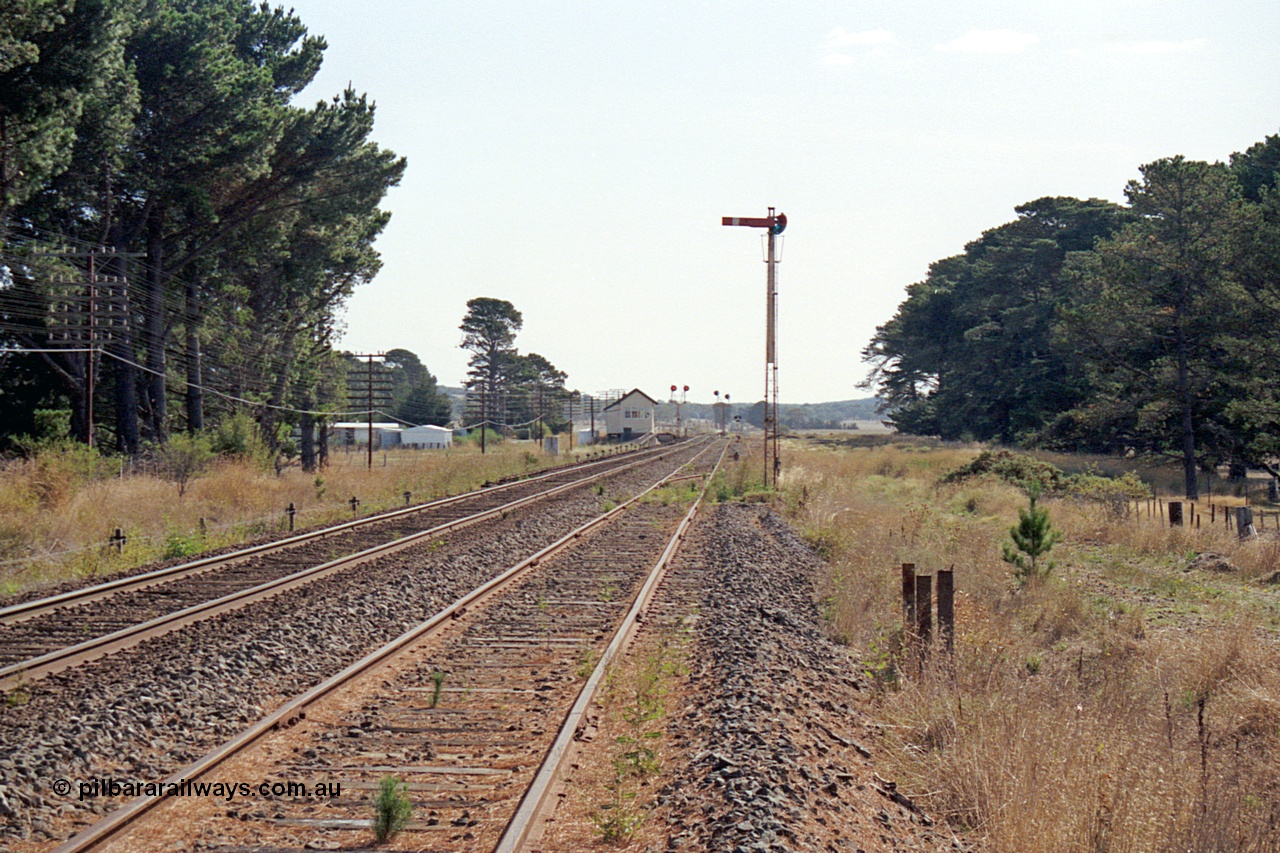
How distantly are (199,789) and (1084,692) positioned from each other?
24.1ft

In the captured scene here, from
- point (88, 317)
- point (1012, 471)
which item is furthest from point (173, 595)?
point (1012, 471)

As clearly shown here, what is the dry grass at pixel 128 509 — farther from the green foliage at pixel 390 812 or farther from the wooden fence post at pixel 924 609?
the wooden fence post at pixel 924 609

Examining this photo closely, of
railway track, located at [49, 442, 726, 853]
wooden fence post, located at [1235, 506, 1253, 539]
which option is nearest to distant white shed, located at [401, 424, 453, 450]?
wooden fence post, located at [1235, 506, 1253, 539]

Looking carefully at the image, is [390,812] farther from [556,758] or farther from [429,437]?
[429,437]

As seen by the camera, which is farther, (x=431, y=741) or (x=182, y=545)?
(x=182, y=545)

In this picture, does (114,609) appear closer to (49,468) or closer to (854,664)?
(854,664)

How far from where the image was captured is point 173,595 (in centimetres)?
1261

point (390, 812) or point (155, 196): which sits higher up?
point (155, 196)

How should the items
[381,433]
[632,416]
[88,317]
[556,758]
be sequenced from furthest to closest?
[632,416], [381,433], [88,317], [556,758]

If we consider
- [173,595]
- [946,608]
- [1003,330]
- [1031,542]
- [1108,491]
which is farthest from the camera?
[1003,330]

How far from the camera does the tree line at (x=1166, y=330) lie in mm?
30719

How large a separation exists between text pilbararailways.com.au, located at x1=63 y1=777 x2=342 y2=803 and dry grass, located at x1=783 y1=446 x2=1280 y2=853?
3875 mm

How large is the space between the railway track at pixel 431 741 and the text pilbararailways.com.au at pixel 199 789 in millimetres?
35

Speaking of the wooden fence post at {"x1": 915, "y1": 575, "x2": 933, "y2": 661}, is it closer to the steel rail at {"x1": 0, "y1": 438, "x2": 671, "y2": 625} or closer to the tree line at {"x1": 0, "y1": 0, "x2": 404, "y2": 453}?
the steel rail at {"x1": 0, "y1": 438, "x2": 671, "y2": 625}
